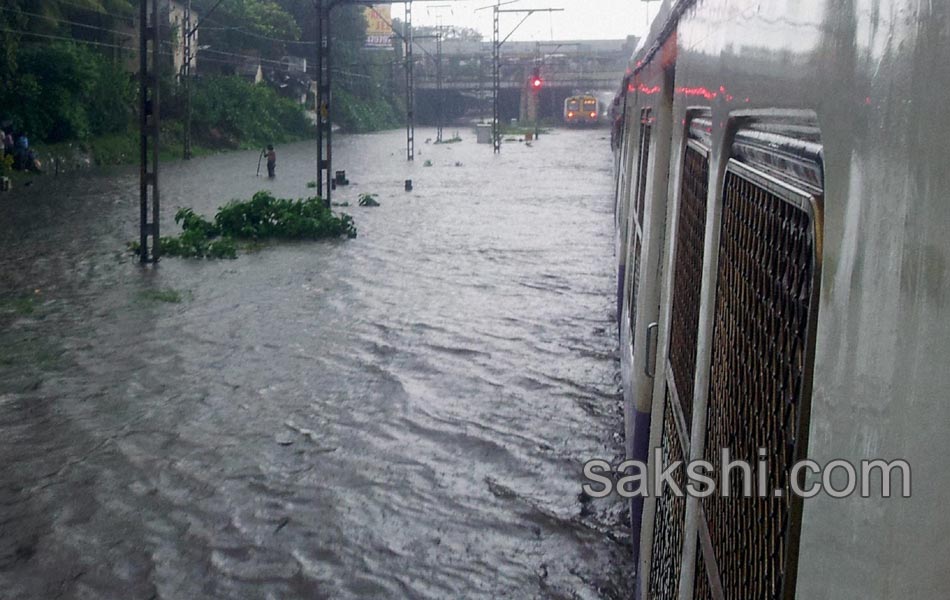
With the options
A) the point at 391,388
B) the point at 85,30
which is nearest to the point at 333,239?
the point at 391,388

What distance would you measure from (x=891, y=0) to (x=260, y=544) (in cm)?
474

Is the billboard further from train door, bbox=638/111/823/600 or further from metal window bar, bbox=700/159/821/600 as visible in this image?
metal window bar, bbox=700/159/821/600

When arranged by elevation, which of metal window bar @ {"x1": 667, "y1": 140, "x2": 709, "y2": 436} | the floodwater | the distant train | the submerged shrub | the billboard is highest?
the billboard

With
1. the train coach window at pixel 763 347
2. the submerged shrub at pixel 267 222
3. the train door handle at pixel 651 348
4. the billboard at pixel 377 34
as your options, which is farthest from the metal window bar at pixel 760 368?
the billboard at pixel 377 34

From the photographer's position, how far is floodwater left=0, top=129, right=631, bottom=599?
5.10 metres

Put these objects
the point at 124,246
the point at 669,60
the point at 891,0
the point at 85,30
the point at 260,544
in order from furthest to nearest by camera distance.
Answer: the point at 85,30 < the point at 124,246 < the point at 260,544 < the point at 669,60 < the point at 891,0

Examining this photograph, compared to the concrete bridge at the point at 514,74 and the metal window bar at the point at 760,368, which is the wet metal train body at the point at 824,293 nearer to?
the metal window bar at the point at 760,368

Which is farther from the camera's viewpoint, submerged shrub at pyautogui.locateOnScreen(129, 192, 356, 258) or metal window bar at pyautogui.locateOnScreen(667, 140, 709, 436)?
submerged shrub at pyautogui.locateOnScreen(129, 192, 356, 258)

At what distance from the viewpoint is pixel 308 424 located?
23.8 feet

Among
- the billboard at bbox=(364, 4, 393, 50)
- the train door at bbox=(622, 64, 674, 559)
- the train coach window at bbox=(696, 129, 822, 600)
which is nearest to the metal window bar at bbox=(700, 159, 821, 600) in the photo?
the train coach window at bbox=(696, 129, 822, 600)

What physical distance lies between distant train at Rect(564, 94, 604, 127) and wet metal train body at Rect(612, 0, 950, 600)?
85.9m

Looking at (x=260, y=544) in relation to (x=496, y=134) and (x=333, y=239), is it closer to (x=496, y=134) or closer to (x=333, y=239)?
(x=333, y=239)

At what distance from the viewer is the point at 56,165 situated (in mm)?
33094

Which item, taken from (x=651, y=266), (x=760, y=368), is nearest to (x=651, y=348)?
Result: (x=651, y=266)
